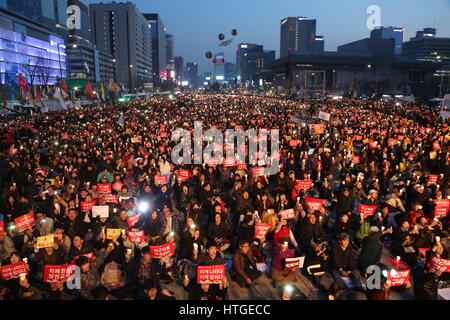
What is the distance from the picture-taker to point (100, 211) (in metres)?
8.55

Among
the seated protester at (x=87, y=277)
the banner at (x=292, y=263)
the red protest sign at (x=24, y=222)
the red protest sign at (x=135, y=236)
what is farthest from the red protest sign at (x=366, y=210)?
the red protest sign at (x=24, y=222)

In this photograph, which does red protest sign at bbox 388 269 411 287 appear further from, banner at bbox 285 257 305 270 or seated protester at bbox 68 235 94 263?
seated protester at bbox 68 235 94 263

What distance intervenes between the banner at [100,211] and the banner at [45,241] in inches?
61.1

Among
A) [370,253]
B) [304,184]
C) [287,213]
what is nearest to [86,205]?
[287,213]

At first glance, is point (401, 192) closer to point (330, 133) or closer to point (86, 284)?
point (86, 284)

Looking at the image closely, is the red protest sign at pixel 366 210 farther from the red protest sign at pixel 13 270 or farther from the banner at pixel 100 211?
the red protest sign at pixel 13 270

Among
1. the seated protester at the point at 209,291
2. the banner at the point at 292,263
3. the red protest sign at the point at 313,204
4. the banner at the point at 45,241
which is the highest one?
the red protest sign at the point at 313,204

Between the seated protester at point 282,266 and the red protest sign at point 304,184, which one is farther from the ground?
the red protest sign at point 304,184

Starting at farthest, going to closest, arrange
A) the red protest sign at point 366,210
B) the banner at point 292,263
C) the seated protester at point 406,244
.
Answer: the red protest sign at point 366,210 → the seated protester at point 406,244 → the banner at point 292,263

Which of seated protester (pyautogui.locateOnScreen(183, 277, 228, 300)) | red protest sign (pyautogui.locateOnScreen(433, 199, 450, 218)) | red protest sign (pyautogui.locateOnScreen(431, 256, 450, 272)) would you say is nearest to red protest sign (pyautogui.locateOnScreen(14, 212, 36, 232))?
seated protester (pyautogui.locateOnScreen(183, 277, 228, 300))

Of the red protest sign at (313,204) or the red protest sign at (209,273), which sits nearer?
the red protest sign at (209,273)

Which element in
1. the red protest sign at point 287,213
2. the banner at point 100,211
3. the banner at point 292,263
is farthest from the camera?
the red protest sign at point 287,213

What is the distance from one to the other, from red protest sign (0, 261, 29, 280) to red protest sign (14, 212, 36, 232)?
104 inches

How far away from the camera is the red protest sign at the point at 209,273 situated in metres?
6.10
